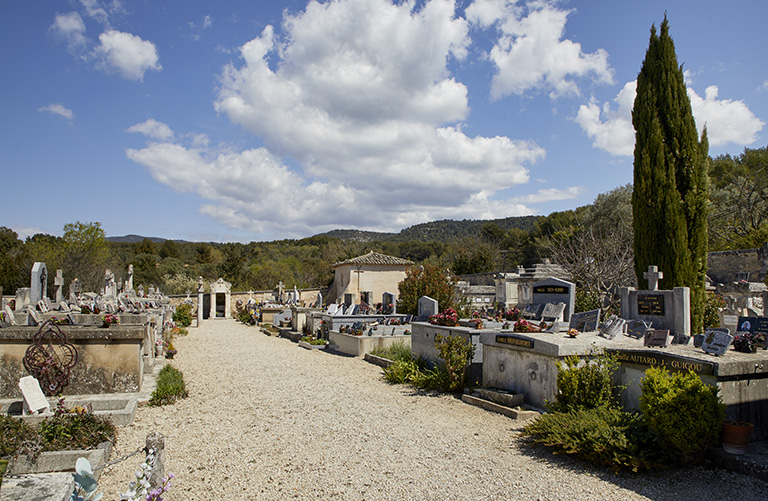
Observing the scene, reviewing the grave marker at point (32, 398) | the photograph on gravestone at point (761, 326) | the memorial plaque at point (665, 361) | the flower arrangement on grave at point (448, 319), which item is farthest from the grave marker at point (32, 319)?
the photograph on gravestone at point (761, 326)

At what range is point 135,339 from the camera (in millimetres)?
8672

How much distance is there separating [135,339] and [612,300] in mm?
15177

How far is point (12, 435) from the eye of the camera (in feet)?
17.8

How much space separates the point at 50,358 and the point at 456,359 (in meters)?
7.50

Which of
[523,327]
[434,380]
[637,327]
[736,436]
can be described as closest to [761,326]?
[637,327]

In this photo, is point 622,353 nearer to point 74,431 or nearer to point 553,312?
point 553,312

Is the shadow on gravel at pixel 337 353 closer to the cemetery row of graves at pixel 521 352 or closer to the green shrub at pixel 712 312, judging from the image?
the cemetery row of graves at pixel 521 352

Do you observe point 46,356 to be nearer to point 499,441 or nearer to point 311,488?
point 311,488

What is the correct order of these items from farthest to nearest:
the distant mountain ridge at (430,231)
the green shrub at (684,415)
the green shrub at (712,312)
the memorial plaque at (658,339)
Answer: the distant mountain ridge at (430,231), the green shrub at (712,312), the memorial plaque at (658,339), the green shrub at (684,415)

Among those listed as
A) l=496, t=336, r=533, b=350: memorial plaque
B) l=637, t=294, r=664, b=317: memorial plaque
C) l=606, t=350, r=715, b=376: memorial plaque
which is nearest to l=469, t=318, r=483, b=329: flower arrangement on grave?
l=496, t=336, r=533, b=350: memorial plaque

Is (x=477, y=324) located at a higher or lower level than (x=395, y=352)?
higher

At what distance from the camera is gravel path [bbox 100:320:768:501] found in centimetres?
507

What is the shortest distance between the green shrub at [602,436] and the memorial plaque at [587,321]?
3778 mm

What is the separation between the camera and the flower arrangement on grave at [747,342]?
6902 mm
